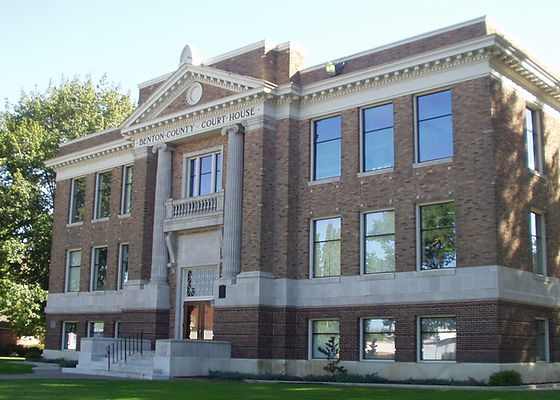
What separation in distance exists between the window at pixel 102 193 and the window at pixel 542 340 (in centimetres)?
2258

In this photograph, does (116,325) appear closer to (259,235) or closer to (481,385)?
(259,235)

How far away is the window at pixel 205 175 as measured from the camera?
3134cm

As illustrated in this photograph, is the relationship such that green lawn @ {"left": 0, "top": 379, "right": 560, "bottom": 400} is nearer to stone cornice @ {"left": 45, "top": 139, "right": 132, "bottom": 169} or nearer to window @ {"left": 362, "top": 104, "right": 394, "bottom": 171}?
window @ {"left": 362, "top": 104, "right": 394, "bottom": 171}

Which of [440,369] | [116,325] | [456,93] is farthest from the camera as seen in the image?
[116,325]

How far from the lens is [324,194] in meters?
28.2

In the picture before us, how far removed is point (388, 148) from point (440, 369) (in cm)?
804

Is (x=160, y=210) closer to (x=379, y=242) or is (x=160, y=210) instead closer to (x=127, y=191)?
(x=127, y=191)

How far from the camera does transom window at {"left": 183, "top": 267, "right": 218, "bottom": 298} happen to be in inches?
1211

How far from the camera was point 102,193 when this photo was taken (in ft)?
128

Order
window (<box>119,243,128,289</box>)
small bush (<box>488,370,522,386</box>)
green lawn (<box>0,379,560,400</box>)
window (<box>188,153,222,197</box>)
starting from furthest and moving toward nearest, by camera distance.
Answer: window (<box>119,243,128,289</box>) < window (<box>188,153,222,197</box>) < small bush (<box>488,370,522,386</box>) < green lawn (<box>0,379,560,400</box>)

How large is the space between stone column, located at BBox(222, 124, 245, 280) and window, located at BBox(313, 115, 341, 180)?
3.01 metres

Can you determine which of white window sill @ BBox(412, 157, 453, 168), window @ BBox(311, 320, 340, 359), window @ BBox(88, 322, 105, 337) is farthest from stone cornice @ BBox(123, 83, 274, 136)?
window @ BBox(88, 322, 105, 337)

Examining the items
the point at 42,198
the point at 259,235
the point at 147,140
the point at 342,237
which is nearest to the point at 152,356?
the point at 259,235

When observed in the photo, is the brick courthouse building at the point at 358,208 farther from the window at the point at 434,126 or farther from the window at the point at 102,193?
the window at the point at 102,193
